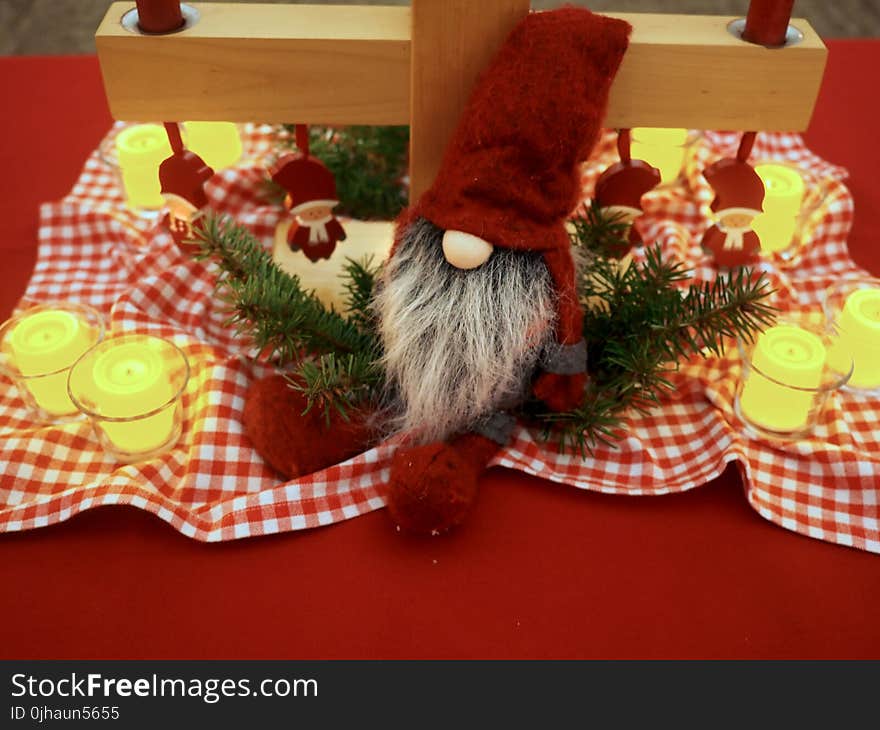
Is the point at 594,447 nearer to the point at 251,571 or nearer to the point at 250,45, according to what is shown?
the point at 251,571

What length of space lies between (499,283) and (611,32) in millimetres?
162

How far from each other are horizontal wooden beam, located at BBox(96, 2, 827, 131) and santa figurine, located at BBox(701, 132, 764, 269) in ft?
0.16

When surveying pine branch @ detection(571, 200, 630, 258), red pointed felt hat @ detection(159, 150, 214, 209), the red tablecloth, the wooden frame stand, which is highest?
the wooden frame stand

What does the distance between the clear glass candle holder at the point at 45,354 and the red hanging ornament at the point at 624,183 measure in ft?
1.28

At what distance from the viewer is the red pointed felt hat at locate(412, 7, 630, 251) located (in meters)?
0.50

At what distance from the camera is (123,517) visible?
23.4 inches

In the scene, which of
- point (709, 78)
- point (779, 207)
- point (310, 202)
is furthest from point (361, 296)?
point (779, 207)

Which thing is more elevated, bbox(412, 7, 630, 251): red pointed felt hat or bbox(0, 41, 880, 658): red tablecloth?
bbox(412, 7, 630, 251): red pointed felt hat

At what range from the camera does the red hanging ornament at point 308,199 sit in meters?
0.65

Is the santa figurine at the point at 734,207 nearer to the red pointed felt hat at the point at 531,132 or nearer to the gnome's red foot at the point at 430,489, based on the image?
the red pointed felt hat at the point at 531,132

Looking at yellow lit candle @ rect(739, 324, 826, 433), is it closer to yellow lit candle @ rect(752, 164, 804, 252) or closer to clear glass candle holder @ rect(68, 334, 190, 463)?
yellow lit candle @ rect(752, 164, 804, 252)

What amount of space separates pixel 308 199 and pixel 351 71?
112 millimetres

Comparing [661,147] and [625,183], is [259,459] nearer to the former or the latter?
[625,183]

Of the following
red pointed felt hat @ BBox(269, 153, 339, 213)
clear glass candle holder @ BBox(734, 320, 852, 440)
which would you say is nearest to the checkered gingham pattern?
clear glass candle holder @ BBox(734, 320, 852, 440)
